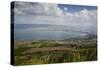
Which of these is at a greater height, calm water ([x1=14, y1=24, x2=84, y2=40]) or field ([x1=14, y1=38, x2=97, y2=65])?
calm water ([x1=14, y1=24, x2=84, y2=40])

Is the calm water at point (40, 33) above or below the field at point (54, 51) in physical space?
above

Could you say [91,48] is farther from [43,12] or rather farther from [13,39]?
[13,39]

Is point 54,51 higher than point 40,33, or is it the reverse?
point 40,33
